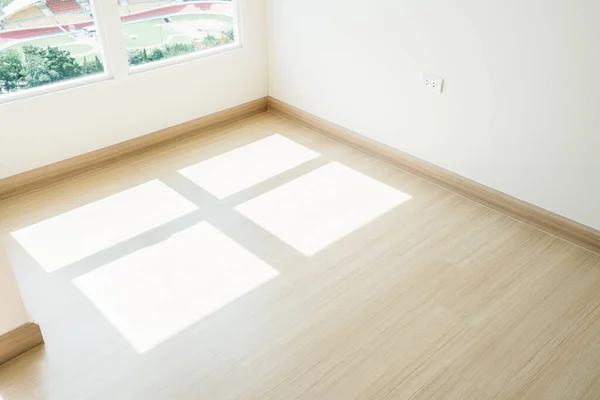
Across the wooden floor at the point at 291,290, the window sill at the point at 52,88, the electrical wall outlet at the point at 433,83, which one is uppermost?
the window sill at the point at 52,88

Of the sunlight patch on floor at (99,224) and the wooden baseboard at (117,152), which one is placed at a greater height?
the wooden baseboard at (117,152)

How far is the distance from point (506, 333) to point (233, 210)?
1.35 metres

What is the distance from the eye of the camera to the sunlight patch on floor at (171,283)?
6.57ft

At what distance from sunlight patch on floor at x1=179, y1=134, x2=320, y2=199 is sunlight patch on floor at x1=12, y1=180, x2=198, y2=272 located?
0.19 meters

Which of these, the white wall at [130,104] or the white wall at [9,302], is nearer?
the white wall at [9,302]

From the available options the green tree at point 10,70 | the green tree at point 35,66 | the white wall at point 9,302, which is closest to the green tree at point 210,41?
the green tree at point 35,66

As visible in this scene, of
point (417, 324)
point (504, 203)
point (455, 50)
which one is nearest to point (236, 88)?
point (455, 50)

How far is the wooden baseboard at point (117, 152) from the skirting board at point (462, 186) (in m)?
0.32

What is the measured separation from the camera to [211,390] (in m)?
1.74

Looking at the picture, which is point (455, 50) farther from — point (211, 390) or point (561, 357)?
point (211, 390)

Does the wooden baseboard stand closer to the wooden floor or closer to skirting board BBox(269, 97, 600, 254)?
the wooden floor

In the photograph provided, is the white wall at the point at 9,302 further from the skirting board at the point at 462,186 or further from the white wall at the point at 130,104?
the skirting board at the point at 462,186

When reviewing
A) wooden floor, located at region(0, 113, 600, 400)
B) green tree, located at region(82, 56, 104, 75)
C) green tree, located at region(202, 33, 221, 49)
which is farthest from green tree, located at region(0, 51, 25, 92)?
green tree, located at region(202, 33, 221, 49)

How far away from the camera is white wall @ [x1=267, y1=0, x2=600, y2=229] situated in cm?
219
